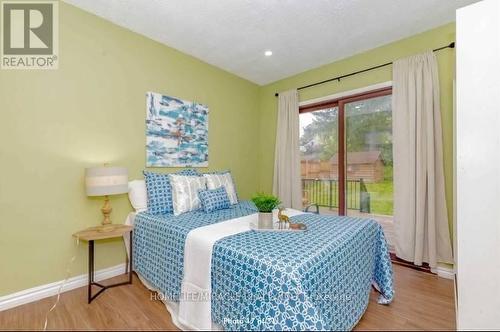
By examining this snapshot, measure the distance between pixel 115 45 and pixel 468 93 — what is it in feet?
9.40

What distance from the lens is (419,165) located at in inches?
95.7

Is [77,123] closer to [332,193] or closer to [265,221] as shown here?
[265,221]

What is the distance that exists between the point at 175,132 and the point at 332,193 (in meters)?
2.26

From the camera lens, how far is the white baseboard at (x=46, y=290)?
5.90 ft

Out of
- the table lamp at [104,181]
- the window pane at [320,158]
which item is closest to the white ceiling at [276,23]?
the window pane at [320,158]

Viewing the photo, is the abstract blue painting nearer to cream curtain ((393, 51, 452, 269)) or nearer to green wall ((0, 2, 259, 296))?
green wall ((0, 2, 259, 296))

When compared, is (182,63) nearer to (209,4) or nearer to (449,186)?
(209,4)

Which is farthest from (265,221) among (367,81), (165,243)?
(367,81)

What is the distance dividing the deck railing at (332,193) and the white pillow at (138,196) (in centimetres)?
220

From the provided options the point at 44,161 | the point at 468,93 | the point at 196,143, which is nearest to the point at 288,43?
the point at 196,143

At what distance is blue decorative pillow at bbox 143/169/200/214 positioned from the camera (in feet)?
7.60

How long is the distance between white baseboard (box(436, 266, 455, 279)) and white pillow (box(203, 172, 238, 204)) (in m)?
2.18

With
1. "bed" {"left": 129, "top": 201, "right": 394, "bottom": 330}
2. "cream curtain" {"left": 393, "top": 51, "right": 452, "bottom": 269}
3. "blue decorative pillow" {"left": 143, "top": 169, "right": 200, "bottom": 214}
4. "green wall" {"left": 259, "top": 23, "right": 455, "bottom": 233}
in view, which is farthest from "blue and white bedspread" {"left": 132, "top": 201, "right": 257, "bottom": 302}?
"green wall" {"left": 259, "top": 23, "right": 455, "bottom": 233}

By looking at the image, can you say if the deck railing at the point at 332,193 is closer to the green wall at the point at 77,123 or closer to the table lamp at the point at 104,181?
the green wall at the point at 77,123
